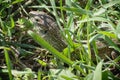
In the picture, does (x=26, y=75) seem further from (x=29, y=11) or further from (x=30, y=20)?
(x=29, y=11)

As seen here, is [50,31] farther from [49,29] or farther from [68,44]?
[68,44]

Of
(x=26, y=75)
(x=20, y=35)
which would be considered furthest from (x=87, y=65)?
(x=20, y=35)

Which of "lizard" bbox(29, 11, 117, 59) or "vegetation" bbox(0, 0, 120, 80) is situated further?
"lizard" bbox(29, 11, 117, 59)

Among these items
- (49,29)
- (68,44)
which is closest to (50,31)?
(49,29)

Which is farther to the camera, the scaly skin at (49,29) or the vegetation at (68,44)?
the scaly skin at (49,29)

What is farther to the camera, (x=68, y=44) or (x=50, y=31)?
(x=50, y=31)
